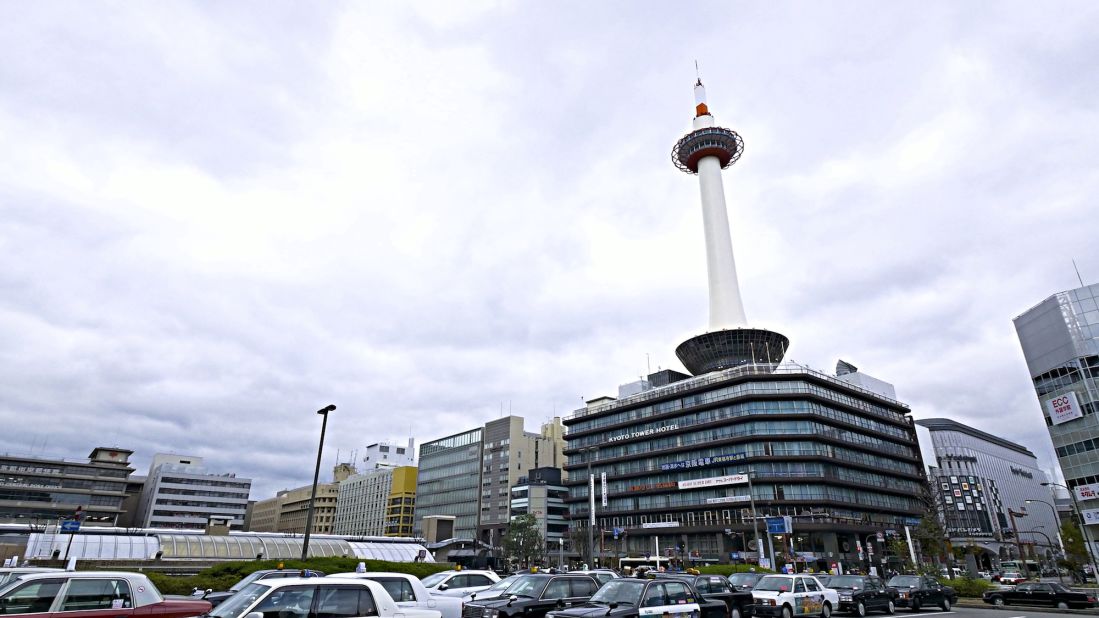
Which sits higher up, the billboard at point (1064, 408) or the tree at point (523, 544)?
the billboard at point (1064, 408)

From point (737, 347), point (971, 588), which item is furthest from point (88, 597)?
point (737, 347)

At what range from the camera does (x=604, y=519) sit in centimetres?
9456

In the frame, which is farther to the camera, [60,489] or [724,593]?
[60,489]

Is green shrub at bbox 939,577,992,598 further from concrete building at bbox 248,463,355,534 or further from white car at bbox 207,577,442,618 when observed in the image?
concrete building at bbox 248,463,355,534

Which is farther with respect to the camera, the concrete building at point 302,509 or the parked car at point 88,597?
the concrete building at point 302,509

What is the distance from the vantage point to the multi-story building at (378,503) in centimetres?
14438

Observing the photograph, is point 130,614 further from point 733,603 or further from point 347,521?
point 347,521

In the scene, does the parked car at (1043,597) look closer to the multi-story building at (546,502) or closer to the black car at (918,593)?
the black car at (918,593)

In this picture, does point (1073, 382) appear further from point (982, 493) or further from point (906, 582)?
point (982, 493)

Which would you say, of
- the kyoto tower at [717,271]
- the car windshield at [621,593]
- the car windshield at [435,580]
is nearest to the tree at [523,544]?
the kyoto tower at [717,271]

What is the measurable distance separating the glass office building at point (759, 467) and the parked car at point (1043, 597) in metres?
36.7

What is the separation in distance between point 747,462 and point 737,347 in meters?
27.8

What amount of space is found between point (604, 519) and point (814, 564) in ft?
105

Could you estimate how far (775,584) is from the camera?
23344mm
